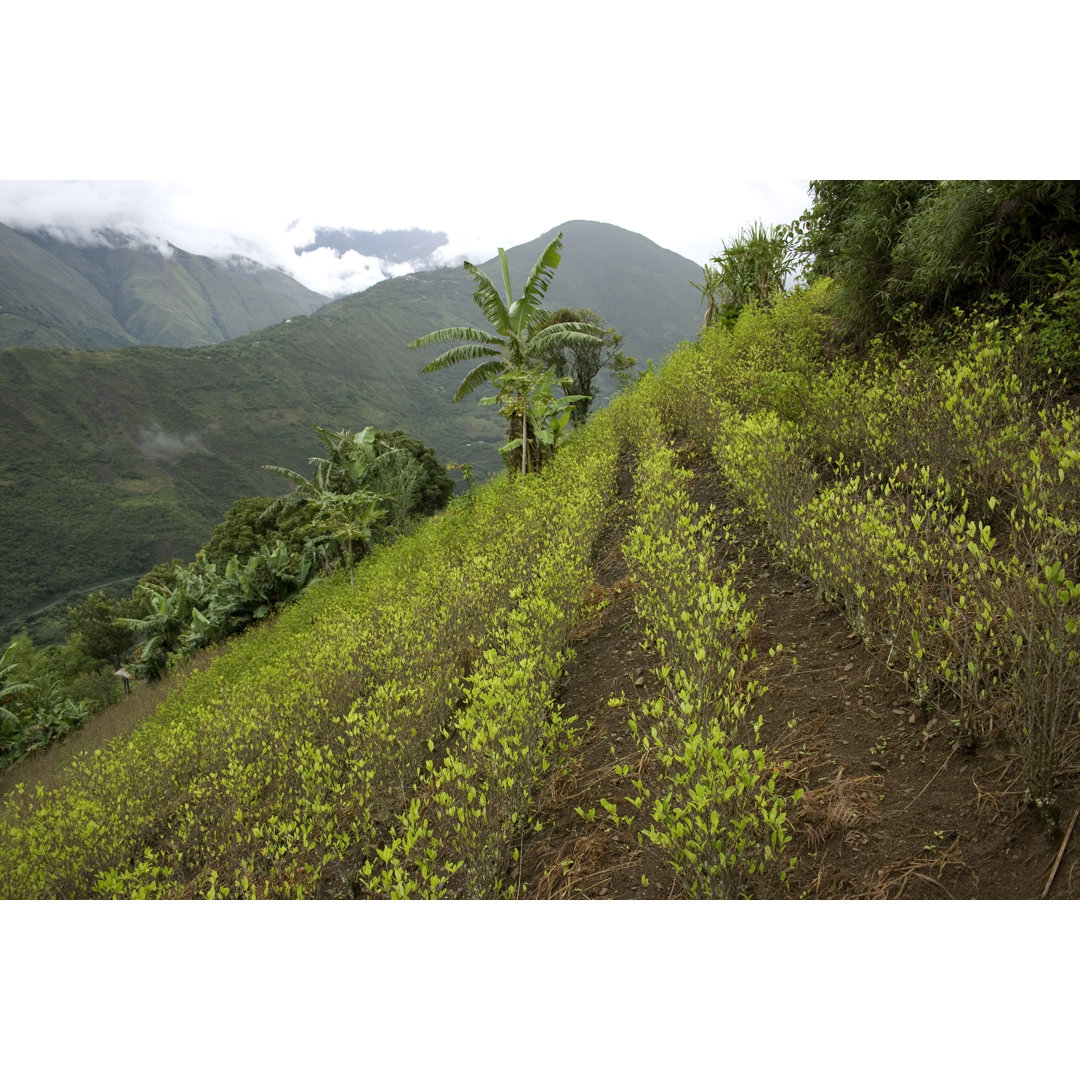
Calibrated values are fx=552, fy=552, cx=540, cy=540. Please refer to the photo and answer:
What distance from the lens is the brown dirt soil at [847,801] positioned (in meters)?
1.62

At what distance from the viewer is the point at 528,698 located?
9.09 ft

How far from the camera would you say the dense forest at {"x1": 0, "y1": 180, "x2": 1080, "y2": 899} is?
73.3 inches

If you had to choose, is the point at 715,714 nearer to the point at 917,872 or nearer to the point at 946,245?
the point at 917,872

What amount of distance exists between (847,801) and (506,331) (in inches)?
413

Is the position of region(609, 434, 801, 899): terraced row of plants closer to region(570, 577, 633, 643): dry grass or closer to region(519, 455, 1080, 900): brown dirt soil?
region(519, 455, 1080, 900): brown dirt soil

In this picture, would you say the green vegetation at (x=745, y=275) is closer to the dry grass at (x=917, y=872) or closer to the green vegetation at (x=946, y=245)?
the green vegetation at (x=946, y=245)

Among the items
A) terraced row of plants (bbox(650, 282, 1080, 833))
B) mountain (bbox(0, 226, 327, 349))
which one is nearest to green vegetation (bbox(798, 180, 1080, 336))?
terraced row of plants (bbox(650, 282, 1080, 833))

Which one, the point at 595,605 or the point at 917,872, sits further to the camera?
the point at 595,605

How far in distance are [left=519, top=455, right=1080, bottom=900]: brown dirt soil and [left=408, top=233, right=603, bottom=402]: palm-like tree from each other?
29.3 feet

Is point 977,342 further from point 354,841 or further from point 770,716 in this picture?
point 354,841

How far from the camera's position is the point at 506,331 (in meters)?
10.9

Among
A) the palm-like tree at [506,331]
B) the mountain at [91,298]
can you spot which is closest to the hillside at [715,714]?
the palm-like tree at [506,331]

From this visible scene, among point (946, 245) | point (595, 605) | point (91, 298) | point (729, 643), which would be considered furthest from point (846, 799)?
point (91, 298)

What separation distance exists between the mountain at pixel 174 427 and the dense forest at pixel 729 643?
1996 centimetres
